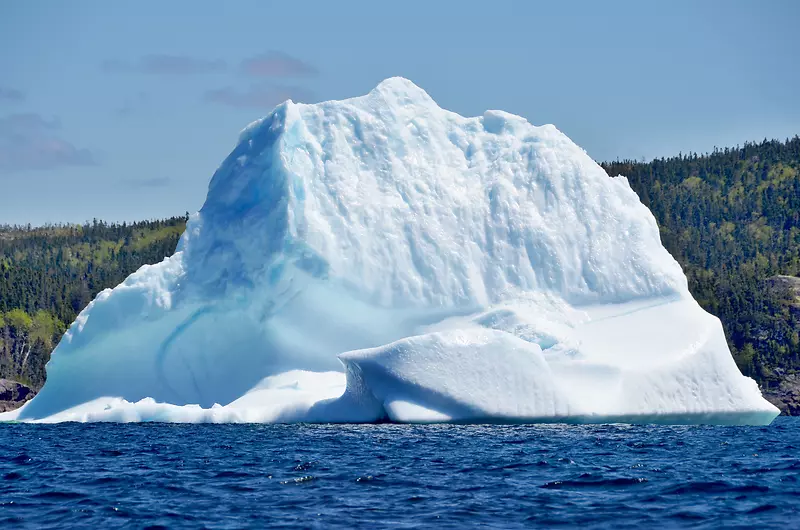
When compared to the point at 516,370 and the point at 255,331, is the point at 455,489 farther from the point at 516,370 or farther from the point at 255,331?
the point at 255,331

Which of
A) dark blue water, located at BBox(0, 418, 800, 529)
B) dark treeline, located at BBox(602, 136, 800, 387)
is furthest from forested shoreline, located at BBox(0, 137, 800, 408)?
dark blue water, located at BBox(0, 418, 800, 529)

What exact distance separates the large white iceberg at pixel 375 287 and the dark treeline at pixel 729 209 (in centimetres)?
6047

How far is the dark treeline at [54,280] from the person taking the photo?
315 ft

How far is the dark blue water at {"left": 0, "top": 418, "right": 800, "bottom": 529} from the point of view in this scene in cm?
1638

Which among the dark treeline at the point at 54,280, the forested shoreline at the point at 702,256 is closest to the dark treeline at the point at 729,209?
the forested shoreline at the point at 702,256

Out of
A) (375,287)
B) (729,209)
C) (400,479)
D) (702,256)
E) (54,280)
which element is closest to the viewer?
(400,479)

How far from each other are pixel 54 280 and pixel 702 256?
233ft

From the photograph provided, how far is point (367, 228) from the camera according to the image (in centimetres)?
3591

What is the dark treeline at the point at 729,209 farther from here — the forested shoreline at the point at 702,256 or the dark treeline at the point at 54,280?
the dark treeline at the point at 54,280

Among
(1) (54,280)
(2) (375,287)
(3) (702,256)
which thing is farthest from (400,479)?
(3) (702,256)

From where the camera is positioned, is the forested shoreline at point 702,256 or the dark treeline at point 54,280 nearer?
the forested shoreline at point 702,256

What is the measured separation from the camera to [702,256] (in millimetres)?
123625

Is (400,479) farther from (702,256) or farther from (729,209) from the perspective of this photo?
(729,209)

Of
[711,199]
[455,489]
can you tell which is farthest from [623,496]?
[711,199]
